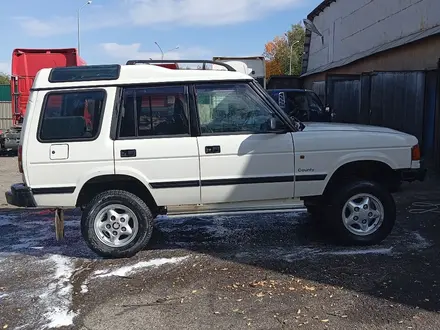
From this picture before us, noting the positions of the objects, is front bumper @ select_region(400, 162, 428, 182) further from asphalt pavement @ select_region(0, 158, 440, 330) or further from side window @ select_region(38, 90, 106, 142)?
side window @ select_region(38, 90, 106, 142)

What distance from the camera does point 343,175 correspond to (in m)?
5.72

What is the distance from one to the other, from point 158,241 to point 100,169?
140 centimetres

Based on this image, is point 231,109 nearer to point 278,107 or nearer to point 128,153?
point 278,107

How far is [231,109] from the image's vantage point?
5.43 metres

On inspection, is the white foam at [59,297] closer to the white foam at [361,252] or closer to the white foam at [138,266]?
the white foam at [138,266]

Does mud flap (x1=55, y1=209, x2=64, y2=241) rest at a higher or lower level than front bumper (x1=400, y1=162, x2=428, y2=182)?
lower

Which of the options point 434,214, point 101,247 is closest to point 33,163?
point 101,247

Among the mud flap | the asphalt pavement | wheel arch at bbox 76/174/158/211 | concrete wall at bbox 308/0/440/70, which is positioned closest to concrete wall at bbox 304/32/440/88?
concrete wall at bbox 308/0/440/70

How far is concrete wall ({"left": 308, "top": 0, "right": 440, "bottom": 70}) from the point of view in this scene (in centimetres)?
1284

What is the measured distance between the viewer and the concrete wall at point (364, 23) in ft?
42.1

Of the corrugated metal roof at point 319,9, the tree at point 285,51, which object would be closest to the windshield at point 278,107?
the corrugated metal roof at point 319,9

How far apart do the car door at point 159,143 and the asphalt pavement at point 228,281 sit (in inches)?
32.7

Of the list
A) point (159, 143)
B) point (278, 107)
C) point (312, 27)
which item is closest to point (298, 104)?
point (278, 107)

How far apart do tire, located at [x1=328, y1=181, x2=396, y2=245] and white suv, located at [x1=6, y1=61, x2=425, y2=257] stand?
0.01m
